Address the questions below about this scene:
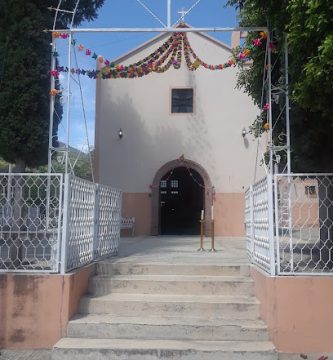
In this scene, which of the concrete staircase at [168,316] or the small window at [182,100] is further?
the small window at [182,100]

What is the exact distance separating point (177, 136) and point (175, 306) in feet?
33.4

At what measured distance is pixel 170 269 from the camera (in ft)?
21.8

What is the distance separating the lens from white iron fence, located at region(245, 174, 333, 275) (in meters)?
5.48

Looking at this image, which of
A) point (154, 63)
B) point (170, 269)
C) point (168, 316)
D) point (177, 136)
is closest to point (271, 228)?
point (168, 316)

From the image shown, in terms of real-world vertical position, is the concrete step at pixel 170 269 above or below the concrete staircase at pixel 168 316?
above

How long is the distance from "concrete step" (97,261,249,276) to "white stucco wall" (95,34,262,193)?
878cm

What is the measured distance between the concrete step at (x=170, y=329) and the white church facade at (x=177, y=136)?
31.8ft

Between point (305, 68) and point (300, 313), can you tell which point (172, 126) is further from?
point (305, 68)

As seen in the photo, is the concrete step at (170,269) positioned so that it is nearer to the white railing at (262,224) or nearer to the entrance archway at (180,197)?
the white railing at (262,224)

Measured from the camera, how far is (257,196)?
21.1 ft

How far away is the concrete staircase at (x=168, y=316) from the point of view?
5051 millimetres

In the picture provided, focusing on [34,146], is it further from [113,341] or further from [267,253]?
[267,253]

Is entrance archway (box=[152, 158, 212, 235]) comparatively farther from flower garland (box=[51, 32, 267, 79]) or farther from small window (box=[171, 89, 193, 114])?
flower garland (box=[51, 32, 267, 79])

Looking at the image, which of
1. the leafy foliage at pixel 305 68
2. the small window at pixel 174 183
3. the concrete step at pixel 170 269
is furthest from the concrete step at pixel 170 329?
the small window at pixel 174 183
